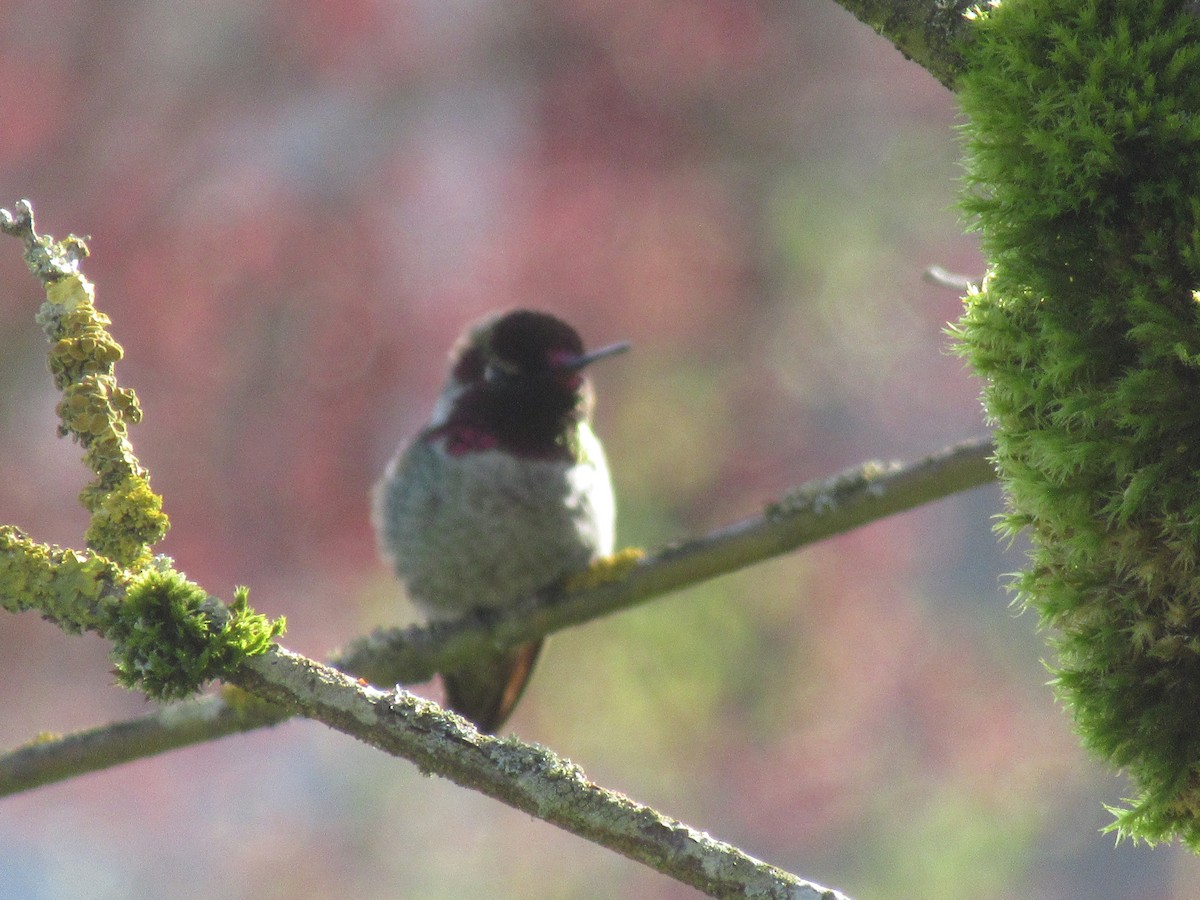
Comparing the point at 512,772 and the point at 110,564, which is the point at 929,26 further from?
the point at 110,564

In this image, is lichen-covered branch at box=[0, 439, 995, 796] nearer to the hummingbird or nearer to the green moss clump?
the hummingbird

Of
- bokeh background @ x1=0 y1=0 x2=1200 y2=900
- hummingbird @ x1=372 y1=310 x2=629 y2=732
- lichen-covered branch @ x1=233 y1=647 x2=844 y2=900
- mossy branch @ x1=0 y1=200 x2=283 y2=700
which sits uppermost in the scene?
bokeh background @ x1=0 y1=0 x2=1200 y2=900

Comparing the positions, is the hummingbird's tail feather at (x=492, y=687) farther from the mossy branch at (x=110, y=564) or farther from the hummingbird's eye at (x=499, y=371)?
the mossy branch at (x=110, y=564)

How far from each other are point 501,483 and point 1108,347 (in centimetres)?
266

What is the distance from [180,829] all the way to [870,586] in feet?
13.3

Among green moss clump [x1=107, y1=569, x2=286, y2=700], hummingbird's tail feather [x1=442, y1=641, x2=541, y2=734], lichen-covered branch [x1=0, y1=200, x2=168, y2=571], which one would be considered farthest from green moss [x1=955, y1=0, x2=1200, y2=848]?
hummingbird's tail feather [x1=442, y1=641, x2=541, y2=734]

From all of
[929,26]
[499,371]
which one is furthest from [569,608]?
[929,26]

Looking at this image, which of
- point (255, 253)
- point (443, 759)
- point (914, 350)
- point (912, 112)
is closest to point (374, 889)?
point (255, 253)

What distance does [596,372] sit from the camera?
682cm

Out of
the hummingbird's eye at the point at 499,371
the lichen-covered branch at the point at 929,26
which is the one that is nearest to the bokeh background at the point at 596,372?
the hummingbird's eye at the point at 499,371

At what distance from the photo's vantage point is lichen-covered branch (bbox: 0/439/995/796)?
297cm

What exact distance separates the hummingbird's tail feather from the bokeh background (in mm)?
1684

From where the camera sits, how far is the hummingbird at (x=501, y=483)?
13.1ft

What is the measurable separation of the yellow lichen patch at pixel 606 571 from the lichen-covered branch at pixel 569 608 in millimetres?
18
